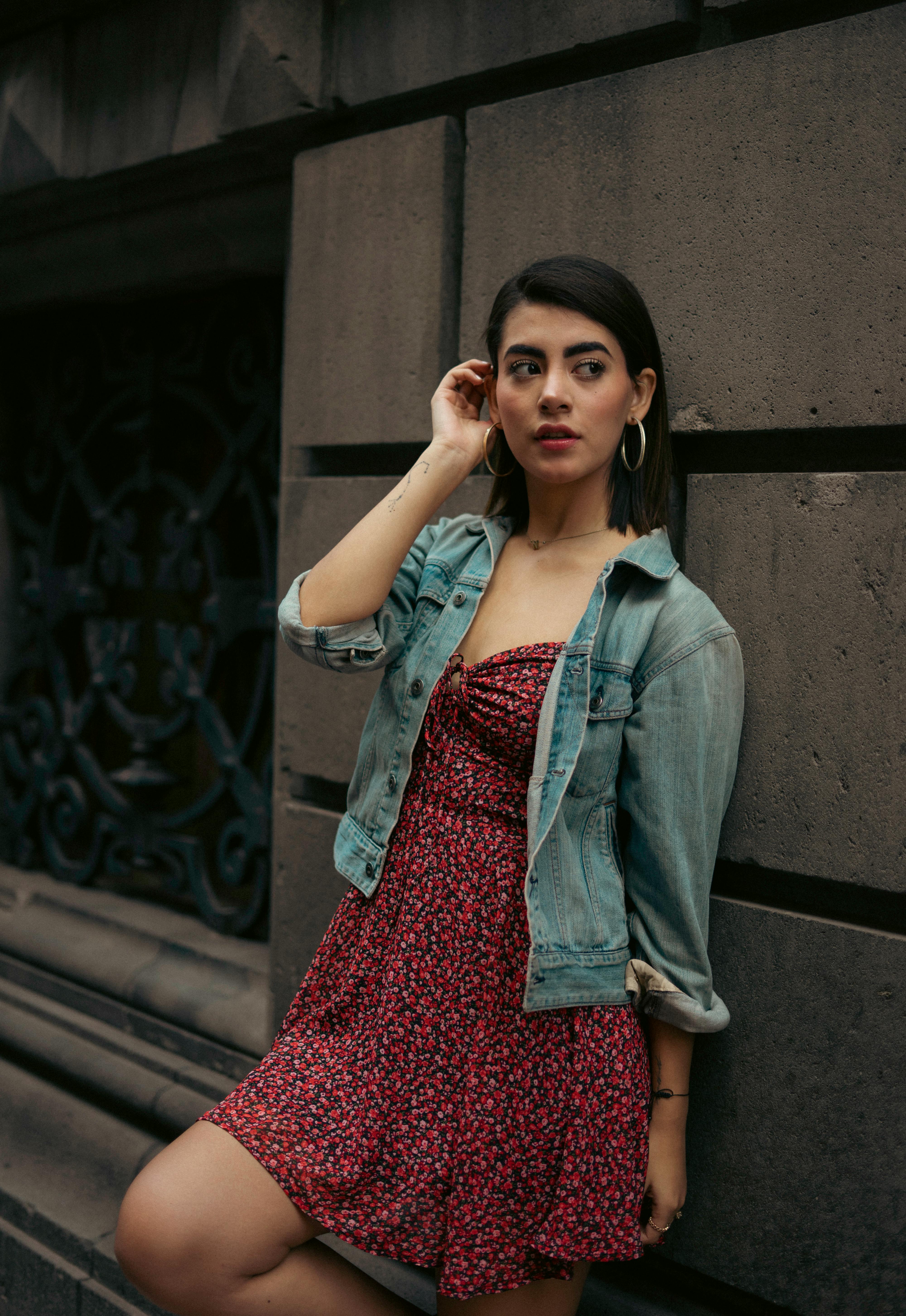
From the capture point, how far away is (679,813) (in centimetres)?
171

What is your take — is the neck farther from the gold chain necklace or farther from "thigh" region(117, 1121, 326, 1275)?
"thigh" region(117, 1121, 326, 1275)

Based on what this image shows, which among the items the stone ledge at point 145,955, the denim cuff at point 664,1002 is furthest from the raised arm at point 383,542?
the stone ledge at point 145,955

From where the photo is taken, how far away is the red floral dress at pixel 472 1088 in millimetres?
1673

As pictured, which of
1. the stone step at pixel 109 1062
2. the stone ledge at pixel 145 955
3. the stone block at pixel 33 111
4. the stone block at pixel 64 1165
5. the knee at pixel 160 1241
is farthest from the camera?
the stone block at pixel 33 111

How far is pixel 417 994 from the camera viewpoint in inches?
69.3

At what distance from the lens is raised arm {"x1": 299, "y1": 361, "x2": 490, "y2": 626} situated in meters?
1.83

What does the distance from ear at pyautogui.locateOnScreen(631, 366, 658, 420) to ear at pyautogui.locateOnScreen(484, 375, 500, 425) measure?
0.81 ft

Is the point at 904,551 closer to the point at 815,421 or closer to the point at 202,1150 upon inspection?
the point at 815,421

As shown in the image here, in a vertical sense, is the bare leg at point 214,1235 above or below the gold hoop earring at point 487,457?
below

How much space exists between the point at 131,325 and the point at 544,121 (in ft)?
6.54

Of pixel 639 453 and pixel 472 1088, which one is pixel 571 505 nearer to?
pixel 639 453

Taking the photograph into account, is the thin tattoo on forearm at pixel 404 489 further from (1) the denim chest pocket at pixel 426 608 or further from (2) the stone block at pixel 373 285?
(2) the stone block at pixel 373 285

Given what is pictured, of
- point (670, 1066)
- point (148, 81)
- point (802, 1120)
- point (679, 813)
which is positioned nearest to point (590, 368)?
point (679, 813)

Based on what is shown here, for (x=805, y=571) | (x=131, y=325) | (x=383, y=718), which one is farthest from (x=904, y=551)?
(x=131, y=325)
